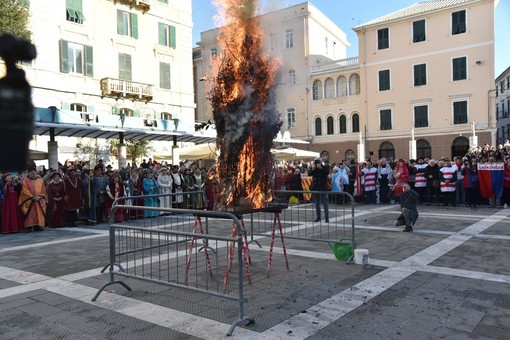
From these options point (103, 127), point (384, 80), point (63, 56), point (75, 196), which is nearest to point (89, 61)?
point (63, 56)

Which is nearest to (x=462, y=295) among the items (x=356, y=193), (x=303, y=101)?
(x=356, y=193)

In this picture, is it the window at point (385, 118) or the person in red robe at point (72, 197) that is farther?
the window at point (385, 118)

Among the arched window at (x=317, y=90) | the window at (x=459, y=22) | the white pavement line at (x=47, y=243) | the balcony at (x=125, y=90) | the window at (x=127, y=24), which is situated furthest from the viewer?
the arched window at (x=317, y=90)

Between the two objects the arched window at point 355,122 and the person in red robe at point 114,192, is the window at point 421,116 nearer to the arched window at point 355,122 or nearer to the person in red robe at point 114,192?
the arched window at point 355,122

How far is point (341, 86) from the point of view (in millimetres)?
45562

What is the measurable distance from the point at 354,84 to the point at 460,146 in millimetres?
12460

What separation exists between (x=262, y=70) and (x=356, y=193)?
13.1 m

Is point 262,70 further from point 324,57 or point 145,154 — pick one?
point 324,57

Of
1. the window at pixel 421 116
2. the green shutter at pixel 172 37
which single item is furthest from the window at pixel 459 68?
the green shutter at pixel 172 37

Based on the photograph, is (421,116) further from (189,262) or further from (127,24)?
(189,262)

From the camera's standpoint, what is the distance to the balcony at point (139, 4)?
3172 cm

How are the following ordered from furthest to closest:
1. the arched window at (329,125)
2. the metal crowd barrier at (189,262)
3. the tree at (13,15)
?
the arched window at (329,125) → the tree at (13,15) → the metal crowd barrier at (189,262)

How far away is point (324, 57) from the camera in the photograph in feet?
152

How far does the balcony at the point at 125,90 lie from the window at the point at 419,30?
1018 inches
